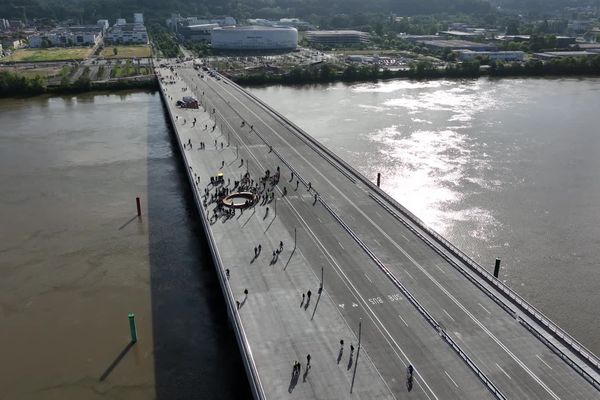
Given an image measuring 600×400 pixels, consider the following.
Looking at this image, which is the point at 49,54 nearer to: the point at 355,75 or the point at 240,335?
the point at 355,75

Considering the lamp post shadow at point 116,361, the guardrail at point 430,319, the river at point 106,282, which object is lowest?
the lamp post shadow at point 116,361

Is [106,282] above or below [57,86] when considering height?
below

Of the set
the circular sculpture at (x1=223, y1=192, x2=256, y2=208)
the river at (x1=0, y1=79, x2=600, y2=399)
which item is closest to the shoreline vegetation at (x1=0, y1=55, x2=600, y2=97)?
the river at (x1=0, y1=79, x2=600, y2=399)

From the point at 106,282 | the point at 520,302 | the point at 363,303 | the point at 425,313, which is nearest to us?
the point at 425,313

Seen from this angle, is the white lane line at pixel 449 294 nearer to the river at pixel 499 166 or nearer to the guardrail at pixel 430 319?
the guardrail at pixel 430 319

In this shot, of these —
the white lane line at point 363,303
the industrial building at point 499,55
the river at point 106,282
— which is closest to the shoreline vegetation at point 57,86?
the river at point 106,282

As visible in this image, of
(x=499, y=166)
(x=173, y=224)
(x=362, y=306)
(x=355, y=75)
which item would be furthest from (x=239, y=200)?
(x=355, y=75)
